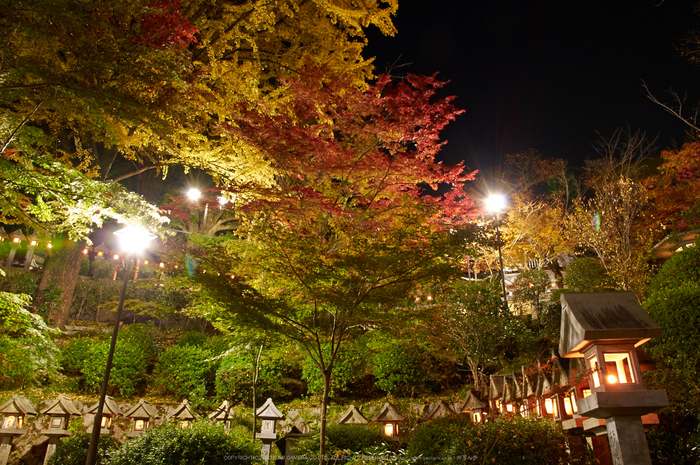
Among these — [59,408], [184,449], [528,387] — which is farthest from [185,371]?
[528,387]

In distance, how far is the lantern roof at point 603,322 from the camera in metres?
4.53

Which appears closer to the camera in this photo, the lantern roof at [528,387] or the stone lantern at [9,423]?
the lantern roof at [528,387]

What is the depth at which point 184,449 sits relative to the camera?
688 cm

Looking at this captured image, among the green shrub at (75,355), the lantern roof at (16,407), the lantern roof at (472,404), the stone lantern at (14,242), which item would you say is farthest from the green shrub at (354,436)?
the stone lantern at (14,242)

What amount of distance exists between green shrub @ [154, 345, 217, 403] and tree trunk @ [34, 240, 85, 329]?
4.10 metres

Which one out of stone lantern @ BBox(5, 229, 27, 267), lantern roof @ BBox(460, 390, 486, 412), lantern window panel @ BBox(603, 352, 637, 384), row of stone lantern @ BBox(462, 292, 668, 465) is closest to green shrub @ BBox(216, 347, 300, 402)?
lantern roof @ BBox(460, 390, 486, 412)

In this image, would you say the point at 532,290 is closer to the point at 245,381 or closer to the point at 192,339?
the point at 245,381

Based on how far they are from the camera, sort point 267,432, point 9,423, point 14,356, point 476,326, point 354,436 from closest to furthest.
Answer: point 267,432 < point 14,356 < point 9,423 < point 354,436 < point 476,326

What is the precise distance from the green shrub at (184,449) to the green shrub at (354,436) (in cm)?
282

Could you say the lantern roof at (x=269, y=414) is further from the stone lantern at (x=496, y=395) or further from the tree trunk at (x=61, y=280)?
the tree trunk at (x=61, y=280)

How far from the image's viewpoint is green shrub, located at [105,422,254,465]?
6793mm

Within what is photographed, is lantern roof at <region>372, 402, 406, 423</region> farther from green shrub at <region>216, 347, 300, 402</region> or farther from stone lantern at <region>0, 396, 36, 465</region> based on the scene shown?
stone lantern at <region>0, 396, 36, 465</region>

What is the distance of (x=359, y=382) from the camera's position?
1506cm

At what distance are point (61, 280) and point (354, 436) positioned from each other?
12.7 m
